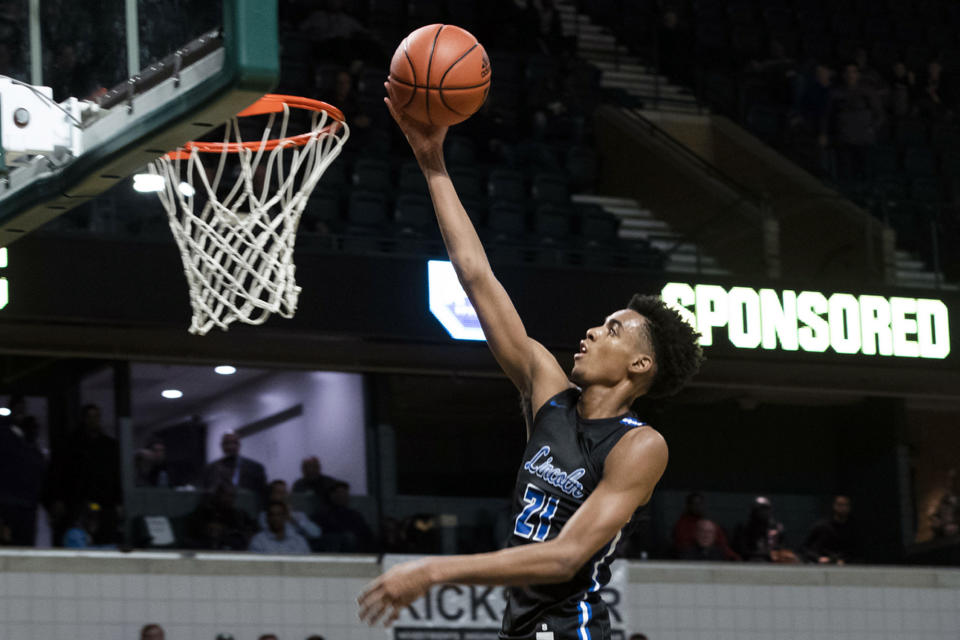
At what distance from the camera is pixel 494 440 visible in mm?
13734

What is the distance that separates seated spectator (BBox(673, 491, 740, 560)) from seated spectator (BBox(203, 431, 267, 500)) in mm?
3315

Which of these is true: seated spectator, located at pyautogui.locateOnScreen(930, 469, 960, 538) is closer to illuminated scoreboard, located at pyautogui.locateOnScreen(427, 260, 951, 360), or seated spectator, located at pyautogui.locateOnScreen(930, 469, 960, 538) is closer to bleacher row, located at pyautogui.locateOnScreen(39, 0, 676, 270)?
illuminated scoreboard, located at pyautogui.locateOnScreen(427, 260, 951, 360)

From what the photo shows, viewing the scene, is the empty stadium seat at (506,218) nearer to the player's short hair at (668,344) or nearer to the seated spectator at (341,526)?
the seated spectator at (341,526)

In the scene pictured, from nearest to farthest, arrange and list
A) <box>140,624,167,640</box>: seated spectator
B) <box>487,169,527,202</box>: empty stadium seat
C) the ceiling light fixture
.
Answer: the ceiling light fixture, <box>140,624,167,640</box>: seated spectator, <box>487,169,527,202</box>: empty stadium seat

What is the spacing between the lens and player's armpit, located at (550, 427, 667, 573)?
12.5ft

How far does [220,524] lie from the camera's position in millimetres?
11820

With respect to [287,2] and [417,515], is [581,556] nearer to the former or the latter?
[417,515]

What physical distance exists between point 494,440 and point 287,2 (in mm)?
Result: 4609

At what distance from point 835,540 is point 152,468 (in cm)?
555

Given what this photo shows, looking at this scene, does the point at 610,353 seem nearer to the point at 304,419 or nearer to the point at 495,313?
the point at 495,313

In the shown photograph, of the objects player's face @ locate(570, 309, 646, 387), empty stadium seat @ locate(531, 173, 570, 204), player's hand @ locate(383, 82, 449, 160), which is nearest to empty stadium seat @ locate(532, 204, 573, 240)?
empty stadium seat @ locate(531, 173, 570, 204)

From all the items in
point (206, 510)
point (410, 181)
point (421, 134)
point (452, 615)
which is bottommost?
point (452, 615)

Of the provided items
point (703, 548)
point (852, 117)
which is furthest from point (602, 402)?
point (852, 117)

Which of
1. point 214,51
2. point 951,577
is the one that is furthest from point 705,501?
point 214,51
